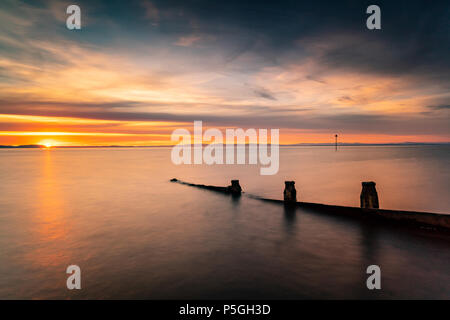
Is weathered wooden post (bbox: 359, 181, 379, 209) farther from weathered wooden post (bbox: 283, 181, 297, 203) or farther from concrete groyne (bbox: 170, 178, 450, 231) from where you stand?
weathered wooden post (bbox: 283, 181, 297, 203)

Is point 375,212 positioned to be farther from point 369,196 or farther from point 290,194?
point 290,194

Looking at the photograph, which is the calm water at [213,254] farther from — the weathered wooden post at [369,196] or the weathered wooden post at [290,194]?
the weathered wooden post at [369,196]

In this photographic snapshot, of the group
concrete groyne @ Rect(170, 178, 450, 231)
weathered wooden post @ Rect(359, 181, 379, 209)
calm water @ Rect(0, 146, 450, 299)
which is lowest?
calm water @ Rect(0, 146, 450, 299)

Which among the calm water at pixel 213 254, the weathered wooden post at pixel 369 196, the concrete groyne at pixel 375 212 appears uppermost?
the weathered wooden post at pixel 369 196

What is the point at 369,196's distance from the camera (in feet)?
50.2

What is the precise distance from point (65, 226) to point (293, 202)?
16815 millimetres

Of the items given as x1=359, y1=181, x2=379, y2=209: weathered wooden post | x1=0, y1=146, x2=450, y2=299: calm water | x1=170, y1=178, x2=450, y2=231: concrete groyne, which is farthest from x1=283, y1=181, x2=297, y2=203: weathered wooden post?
x1=359, y1=181, x2=379, y2=209: weathered wooden post

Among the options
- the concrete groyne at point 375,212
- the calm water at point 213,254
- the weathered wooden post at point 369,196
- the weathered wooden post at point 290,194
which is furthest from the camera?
the weathered wooden post at point 290,194

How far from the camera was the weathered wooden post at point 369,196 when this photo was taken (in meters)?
15.2

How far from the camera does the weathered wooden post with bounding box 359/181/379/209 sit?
15.2 metres

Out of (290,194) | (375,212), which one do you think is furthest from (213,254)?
(290,194)

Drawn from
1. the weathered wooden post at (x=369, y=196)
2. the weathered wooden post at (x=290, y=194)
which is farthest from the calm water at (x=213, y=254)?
the weathered wooden post at (x=369, y=196)
